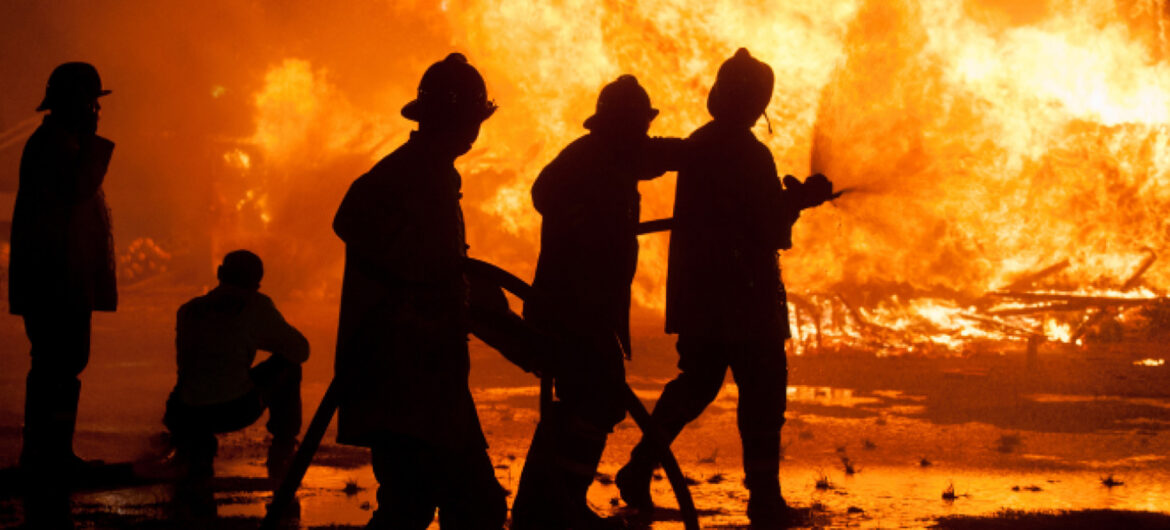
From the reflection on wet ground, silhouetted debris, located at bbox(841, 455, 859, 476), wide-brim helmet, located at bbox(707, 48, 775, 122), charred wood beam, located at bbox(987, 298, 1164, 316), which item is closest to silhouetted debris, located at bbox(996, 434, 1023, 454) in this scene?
the reflection on wet ground

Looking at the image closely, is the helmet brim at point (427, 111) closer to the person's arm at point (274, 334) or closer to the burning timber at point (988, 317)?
the person's arm at point (274, 334)

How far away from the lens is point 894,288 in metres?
16.2

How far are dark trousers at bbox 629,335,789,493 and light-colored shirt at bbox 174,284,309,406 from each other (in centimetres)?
169

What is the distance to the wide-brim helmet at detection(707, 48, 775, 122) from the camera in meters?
5.91

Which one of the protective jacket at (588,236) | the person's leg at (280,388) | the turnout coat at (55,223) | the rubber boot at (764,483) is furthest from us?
the person's leg at (280,388)

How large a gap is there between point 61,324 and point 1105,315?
13.1 meters

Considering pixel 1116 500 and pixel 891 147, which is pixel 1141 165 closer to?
pixel 891 147

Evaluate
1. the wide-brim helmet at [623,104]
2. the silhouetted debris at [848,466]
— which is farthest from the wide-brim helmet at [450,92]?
the silhouetted debris at [848,466]

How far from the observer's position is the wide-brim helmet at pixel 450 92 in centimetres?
396

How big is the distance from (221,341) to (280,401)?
0.61 metres

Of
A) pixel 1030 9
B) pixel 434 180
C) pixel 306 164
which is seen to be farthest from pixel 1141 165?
pixel 434 180

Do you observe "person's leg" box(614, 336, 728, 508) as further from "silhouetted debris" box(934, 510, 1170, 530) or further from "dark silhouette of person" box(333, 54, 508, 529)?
"dark silhouette of person" box(333, 54, 508, 529)

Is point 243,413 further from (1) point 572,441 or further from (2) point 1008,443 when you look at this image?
(2) point 1008,443

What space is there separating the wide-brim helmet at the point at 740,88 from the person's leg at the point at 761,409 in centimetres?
106
